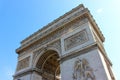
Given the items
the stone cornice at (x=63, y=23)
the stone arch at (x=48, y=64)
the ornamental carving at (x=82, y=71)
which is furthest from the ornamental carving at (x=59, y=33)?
the ornamental carving at (x=82, y=71)

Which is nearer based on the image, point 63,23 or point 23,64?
point 63,23

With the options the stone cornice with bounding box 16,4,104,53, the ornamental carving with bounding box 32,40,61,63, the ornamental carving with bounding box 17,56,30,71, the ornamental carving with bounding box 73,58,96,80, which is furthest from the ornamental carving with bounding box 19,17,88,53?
the ornamental carving with bounding box 73,58,96,80

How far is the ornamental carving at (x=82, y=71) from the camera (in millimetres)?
6794

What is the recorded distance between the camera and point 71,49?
8.64 m

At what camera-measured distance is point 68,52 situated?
8586 mm

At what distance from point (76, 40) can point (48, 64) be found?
3.96 metres

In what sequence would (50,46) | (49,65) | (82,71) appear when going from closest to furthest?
(82,71) → (50,46) → (49,65)

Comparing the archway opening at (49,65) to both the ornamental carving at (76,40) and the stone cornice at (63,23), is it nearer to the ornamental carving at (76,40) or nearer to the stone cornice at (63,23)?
the stone cornice at (63,23)

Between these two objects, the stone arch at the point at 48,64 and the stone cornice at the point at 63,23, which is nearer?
the stone cornice at the point at 63,23

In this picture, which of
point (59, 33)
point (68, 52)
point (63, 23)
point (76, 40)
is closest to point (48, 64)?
point (59, 33)

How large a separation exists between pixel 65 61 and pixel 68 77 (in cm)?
114

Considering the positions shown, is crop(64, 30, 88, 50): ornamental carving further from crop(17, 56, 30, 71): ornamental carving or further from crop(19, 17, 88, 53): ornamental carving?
crop(17, 56, 30, 71): ornamental carving

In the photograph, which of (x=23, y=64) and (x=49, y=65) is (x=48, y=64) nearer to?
(x=49, y=65)

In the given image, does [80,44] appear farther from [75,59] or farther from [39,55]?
[39,55]
